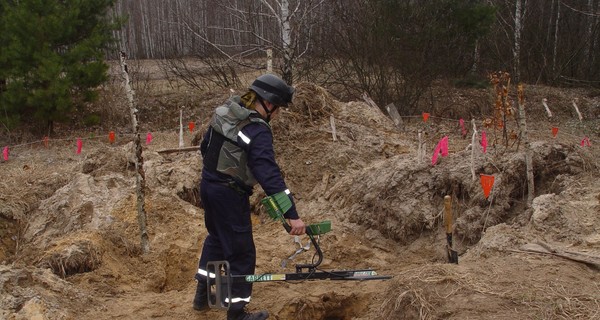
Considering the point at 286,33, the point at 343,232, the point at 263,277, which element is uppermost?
the point at 286,33

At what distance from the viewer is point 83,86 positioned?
15.2 m

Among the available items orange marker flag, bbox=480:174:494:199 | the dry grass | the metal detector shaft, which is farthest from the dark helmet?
orange marker flag, bbox=480:174:494:199

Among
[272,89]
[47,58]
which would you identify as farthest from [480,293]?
[47,58]

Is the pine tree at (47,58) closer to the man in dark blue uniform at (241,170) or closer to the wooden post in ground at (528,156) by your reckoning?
the man in dark blue uniform at (241,170)

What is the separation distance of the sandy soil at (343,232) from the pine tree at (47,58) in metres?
5.23

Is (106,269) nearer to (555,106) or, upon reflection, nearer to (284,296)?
(284,296)

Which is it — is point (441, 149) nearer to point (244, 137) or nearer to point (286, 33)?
point (244, 137)

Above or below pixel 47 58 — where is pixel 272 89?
below

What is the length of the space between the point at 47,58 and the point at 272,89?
11739 millimetres

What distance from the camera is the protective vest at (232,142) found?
4152mm

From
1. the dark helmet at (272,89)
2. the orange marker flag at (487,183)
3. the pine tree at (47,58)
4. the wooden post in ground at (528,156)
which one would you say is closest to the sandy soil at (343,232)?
the wooden post in ground at (528,156)

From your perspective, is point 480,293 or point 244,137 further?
point 244,137

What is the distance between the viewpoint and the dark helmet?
13.9ft

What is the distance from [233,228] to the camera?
430 cm
